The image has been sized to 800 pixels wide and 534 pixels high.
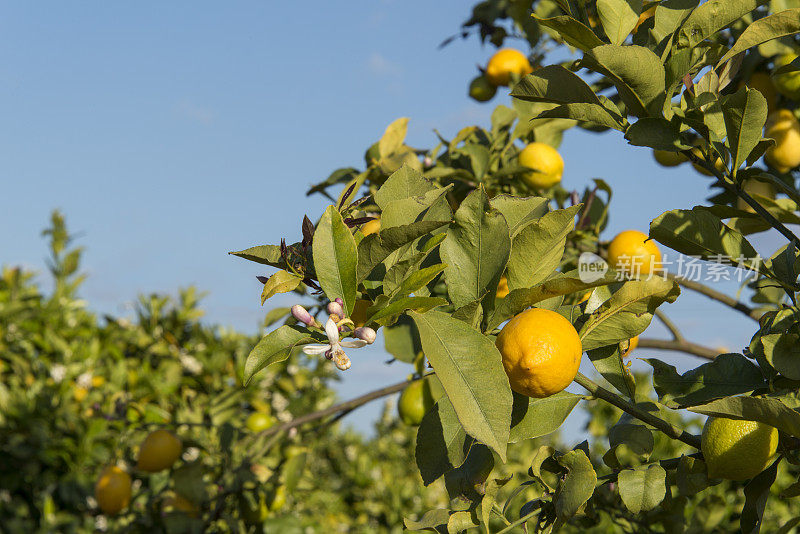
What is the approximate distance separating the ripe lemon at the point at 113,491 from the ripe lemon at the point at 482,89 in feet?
5.74

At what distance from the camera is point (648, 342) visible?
169 cm

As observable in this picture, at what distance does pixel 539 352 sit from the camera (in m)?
0.69

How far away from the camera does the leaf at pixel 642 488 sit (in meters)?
0.82

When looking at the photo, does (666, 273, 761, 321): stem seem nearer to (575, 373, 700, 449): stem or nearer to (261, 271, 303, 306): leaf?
(575, 373, 700, 449): stem

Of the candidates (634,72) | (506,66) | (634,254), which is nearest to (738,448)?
(634,72)

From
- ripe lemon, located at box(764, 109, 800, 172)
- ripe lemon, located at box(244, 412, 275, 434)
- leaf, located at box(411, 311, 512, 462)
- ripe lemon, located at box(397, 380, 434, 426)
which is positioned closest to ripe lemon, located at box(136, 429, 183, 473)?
ripe lemon, located at box(244, 412, 275, 434)

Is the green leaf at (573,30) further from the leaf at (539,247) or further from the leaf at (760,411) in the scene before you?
the leaf at (760,411)

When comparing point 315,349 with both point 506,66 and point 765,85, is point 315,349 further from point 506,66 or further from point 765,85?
point 506,66

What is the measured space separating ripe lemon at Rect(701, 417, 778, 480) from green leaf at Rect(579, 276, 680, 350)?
0.19 m

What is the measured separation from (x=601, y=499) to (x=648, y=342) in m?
0.62

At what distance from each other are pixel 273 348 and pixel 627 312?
1.43ft

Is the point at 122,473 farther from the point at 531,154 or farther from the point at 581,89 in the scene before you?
the point at 581,89

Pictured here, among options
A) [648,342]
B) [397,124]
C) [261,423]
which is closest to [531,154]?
[397,124]

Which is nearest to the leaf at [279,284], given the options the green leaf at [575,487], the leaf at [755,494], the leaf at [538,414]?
the leaf at [538,414]
